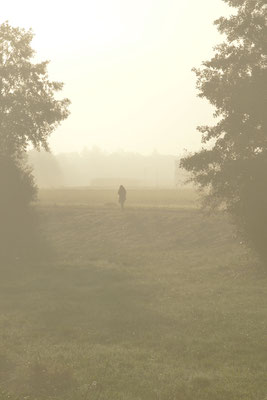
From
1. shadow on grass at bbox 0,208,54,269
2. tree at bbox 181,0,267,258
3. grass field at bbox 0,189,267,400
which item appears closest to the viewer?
grass field at bbox 0,189,267,400

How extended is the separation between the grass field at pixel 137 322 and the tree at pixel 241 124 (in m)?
3.70

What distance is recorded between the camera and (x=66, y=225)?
165 ft

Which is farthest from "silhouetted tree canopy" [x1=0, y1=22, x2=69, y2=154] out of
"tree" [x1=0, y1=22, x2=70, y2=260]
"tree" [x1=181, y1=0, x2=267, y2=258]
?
"tree" [x1=181, y1=0, x2=267, y2=258]

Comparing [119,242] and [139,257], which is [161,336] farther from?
[119,242]

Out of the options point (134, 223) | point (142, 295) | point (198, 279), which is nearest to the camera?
point (142, 295)

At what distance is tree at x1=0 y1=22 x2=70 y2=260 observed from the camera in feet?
139

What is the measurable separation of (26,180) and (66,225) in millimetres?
8245

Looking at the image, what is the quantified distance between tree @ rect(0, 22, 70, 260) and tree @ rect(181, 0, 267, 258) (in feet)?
59.5

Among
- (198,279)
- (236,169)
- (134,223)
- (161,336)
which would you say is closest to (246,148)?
(236,169)

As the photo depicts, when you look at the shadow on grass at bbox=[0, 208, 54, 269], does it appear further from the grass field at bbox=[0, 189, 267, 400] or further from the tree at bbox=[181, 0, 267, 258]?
the tree at bbox=[181, 0, 267, 258]

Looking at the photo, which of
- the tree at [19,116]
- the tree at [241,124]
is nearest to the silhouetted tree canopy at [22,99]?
the tree at [19,116]

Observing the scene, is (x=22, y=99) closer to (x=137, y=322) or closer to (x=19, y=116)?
(x=19, y=116)

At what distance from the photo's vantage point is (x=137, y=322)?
20.2m

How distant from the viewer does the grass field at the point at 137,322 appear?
1343cm
